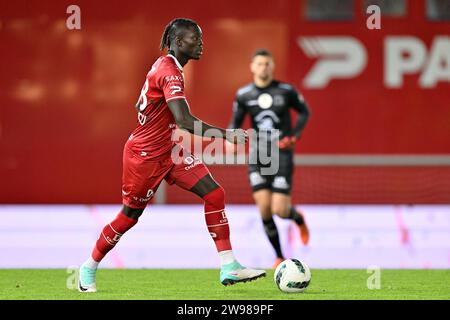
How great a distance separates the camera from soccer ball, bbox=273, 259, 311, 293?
23.8ft

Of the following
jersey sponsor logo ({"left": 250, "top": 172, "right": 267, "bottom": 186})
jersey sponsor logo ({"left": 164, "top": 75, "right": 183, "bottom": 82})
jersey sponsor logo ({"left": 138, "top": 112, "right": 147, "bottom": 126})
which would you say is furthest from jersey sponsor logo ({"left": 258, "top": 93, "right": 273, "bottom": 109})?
jersey sponsor logo ({"left": 164, "top": 75, "right": 183, "bottom": 82})

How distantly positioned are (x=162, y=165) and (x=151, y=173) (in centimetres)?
9

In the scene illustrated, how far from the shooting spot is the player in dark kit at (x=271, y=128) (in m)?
9.71

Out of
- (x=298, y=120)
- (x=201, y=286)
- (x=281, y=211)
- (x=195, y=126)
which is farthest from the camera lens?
(x=298, y=120)

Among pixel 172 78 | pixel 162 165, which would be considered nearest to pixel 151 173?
pixel 162 165

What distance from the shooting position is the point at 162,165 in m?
7.23

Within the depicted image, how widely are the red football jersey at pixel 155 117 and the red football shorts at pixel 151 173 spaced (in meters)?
0.06

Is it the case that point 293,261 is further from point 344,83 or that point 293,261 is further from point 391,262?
point 344,83

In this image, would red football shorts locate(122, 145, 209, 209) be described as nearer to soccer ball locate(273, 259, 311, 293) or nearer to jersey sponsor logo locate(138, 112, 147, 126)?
jersey sponsor logo locate(138, 112, 147, 126)

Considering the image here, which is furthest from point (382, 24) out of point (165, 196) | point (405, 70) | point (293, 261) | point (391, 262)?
point (293, 261)

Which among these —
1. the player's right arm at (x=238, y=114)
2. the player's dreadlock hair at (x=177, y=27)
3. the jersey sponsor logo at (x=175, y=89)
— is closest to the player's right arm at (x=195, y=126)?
the jersey sponsor logo at (x=175, y=89)

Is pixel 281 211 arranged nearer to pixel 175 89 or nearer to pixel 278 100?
pixel 278 100

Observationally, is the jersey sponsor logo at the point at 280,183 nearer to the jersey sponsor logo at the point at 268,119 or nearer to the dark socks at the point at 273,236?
the dark socks at the point at 273,236
